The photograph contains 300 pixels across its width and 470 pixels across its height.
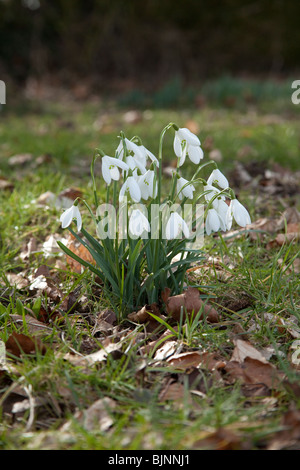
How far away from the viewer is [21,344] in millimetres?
1478

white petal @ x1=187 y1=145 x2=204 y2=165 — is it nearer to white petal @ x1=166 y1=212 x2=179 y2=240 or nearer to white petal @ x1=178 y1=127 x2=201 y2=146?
white petal @ x1=178 y1=127 x2=201 y2=146

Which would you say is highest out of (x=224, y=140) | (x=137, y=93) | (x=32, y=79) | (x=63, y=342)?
(x=32, y=79)

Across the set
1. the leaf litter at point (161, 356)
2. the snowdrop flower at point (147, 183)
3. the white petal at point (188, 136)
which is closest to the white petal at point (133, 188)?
the snowdrop flower at point (147, 183)

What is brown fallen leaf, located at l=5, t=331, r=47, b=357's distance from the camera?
1.46 metres

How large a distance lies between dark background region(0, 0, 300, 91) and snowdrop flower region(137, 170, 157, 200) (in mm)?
7604

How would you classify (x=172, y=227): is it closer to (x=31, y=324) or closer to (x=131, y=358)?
(x=131, y=358)

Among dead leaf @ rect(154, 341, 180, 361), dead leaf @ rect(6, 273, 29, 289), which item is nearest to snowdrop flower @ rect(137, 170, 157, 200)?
dead leaf @ rect(154, 341, 180, 361)

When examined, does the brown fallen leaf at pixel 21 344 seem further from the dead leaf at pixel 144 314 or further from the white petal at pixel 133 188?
the white petal at pixel 133 188

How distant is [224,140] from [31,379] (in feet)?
10.6

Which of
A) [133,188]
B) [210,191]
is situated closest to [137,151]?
[133,188]

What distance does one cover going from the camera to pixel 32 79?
8.75 meters

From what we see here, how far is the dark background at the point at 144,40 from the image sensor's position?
870 centimetres
